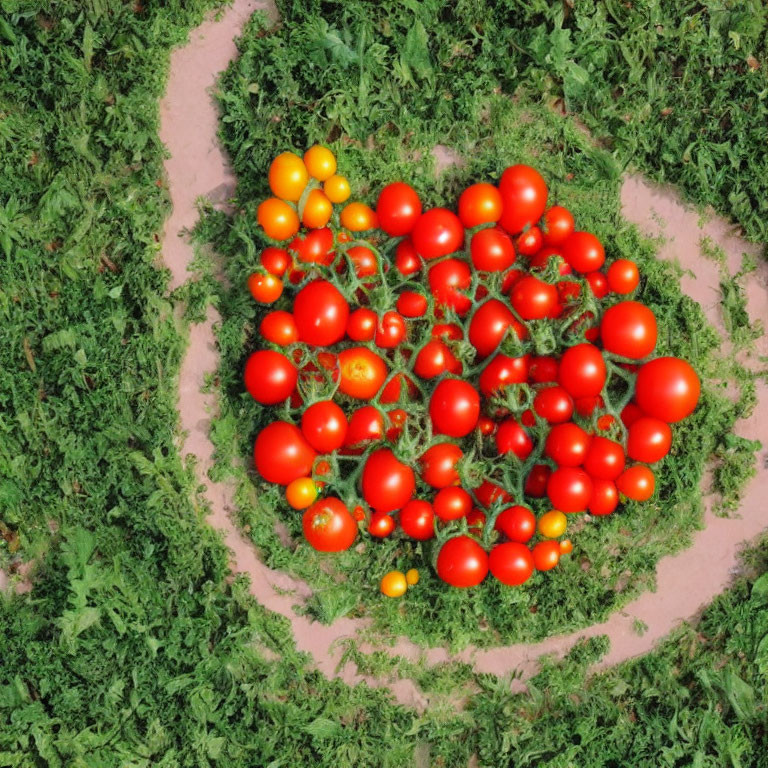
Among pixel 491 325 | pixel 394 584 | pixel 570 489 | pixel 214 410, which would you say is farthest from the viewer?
pixel 214 410

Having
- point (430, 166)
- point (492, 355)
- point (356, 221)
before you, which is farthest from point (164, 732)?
point (430, 166)

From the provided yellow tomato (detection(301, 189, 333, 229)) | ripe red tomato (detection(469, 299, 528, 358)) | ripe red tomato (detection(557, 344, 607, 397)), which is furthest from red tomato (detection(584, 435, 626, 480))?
yellow tomato (detection(301, 189, 333, 229))

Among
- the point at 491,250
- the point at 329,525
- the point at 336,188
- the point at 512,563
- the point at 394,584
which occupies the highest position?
the point at 336,188

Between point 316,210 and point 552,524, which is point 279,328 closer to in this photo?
point 316,210

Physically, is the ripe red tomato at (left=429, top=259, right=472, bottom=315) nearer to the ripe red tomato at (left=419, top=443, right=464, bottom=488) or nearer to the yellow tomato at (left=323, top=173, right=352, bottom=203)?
the yellow tomato at (left=323, top=173, right=352, bottom=203)

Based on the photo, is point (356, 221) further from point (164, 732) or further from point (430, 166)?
point (164, 732)

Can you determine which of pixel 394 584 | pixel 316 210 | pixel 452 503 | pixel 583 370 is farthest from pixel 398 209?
pixel 394 584

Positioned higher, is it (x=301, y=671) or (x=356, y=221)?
(x=356, y=221)
